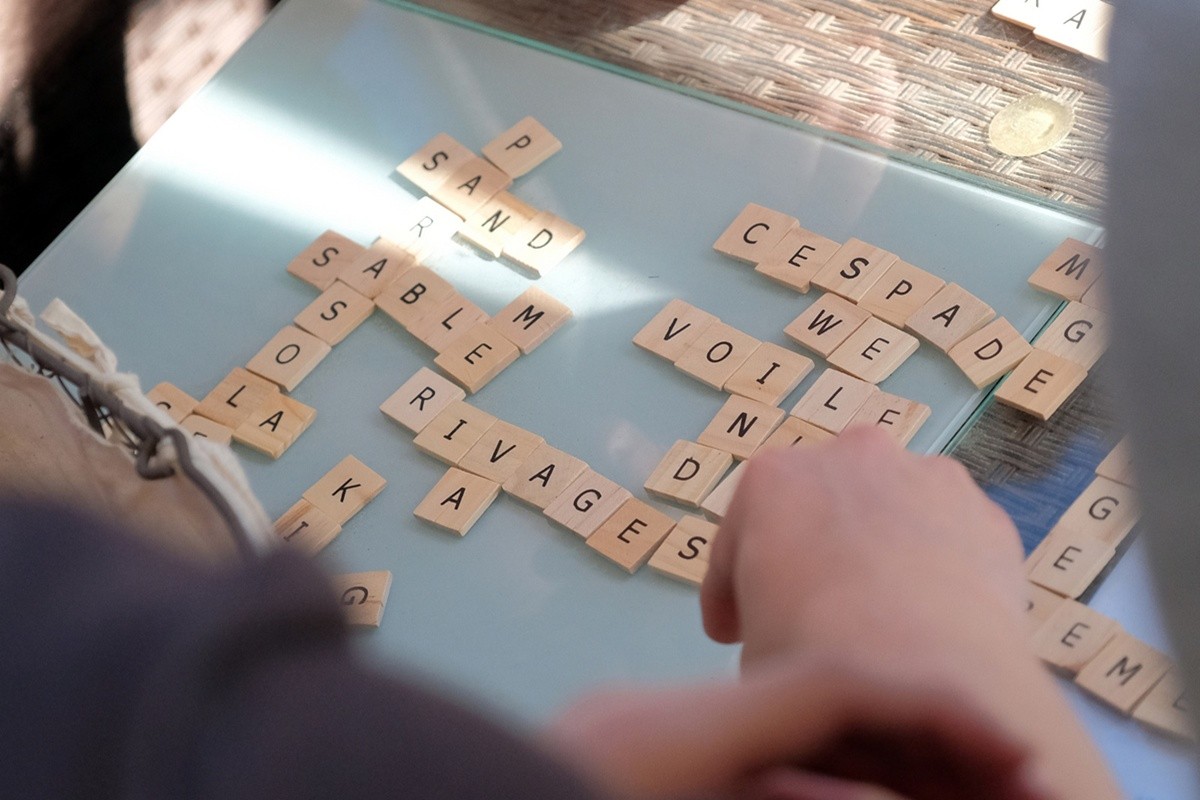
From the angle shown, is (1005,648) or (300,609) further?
(1005,648)

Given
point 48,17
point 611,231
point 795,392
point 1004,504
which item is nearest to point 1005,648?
point 1004,504

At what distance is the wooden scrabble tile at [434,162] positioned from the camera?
1430mm

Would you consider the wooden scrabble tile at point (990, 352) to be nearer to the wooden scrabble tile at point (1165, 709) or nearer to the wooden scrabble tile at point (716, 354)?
the wooden scrabble tile at point (716, 354)

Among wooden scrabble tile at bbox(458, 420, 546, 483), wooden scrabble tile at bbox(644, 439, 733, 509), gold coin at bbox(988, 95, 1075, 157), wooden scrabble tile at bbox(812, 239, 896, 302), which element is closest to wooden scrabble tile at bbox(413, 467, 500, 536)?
wooden scrabble tile at bbox(458, 420, 546, 483)

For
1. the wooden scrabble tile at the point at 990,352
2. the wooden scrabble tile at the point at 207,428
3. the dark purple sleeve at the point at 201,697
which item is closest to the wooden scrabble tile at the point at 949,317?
the wooden scrabble tile at the point at 990,352

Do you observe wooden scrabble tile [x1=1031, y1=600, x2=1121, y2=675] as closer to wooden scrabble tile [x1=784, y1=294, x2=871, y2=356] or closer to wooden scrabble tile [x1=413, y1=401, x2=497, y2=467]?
wooden scrabble tile [x1=784, y1=294, x2=871, y2=356]

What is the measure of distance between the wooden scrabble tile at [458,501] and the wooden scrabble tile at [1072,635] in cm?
48

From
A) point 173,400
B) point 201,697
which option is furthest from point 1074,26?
point 201,697

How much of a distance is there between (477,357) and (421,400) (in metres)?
0.07

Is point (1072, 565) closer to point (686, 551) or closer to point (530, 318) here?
point (686, 551)

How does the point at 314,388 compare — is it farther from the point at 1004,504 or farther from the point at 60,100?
the point at 60,100

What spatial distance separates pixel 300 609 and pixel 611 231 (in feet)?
3.51

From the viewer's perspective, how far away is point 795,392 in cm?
119

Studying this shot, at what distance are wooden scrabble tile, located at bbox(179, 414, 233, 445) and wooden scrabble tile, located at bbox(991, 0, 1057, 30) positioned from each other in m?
0.93
